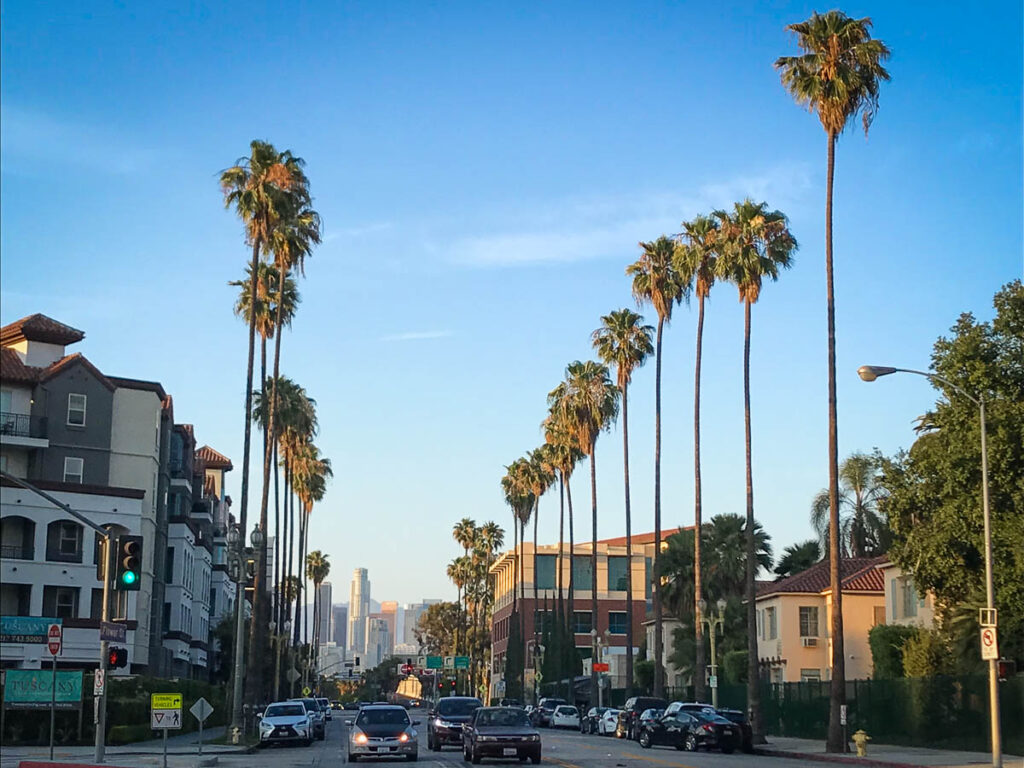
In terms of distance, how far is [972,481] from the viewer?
Result: 39.2 meters

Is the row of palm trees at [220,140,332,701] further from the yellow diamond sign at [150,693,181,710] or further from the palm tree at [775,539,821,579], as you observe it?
the palm tree at [775,539,821,579]

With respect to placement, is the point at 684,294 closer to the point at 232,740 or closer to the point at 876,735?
the point at 876,735

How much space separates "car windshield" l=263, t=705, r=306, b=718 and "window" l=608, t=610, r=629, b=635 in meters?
87.9

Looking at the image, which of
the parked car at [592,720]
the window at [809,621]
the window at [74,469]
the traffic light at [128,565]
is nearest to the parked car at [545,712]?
the parked car at [592,720]

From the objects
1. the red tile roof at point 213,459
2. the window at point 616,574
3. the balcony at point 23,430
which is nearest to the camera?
the balcony at point 23,430

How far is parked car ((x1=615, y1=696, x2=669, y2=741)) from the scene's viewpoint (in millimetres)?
55344

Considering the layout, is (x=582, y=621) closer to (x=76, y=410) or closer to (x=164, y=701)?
(x=76, y=410)

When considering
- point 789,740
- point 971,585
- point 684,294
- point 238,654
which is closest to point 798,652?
point 789,740

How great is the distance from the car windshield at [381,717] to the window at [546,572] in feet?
336

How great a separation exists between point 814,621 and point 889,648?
1326 centimetres

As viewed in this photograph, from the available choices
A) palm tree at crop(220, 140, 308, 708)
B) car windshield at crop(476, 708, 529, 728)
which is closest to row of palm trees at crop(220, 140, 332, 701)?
palm tree at crop(220, 140, 308, 708)

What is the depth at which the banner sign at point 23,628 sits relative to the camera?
53125mm

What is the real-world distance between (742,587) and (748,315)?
91.2ft

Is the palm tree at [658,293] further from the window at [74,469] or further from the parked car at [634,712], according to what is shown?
the window at [74,469]
